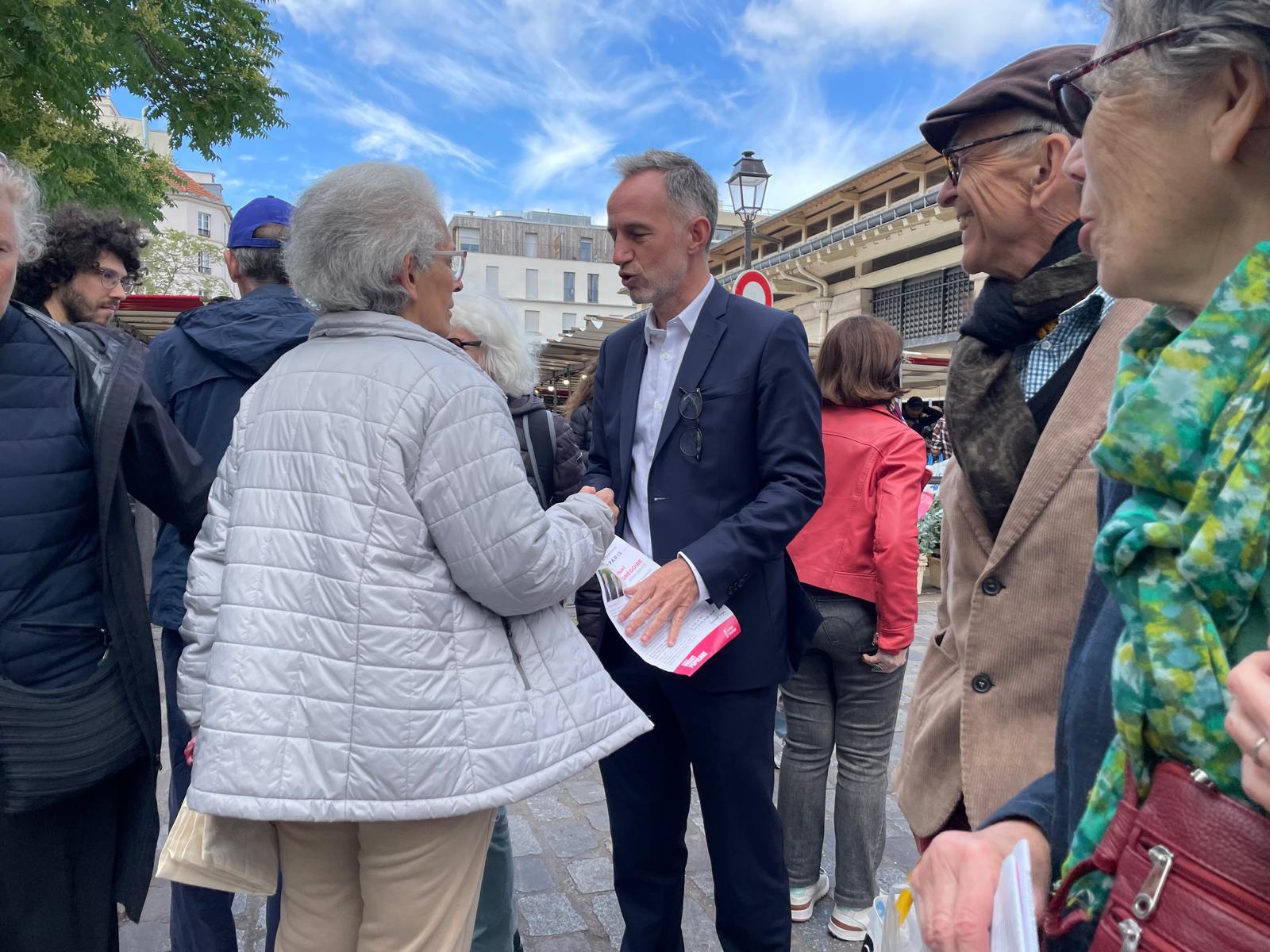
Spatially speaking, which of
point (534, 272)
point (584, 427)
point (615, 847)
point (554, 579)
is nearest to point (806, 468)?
point (554, 579)

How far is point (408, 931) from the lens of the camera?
1.92m

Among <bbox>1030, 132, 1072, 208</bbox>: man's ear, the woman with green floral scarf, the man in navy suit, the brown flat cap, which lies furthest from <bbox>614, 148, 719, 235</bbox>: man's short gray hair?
the woman with green floral scarf

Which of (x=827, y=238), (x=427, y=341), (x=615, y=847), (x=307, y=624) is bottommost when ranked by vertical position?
(x=615, y=847)

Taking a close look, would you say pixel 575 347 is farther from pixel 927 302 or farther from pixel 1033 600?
pixel 927 302

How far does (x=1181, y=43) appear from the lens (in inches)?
33.1

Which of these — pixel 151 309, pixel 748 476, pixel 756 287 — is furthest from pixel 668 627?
pixel 151 309

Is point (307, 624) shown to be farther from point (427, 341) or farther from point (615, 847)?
point (615, 847)

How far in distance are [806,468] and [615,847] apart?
4.35 feet

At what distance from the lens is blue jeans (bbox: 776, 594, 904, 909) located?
3.35 meters

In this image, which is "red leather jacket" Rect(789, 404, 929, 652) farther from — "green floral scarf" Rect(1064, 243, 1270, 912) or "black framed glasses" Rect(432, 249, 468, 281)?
"green floral scarf" Rect(1064, 243, 1270, 912)

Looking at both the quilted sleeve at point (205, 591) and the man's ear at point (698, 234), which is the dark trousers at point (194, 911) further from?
the man's ear at point (698, 234)

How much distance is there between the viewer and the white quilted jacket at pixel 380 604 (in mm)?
1753

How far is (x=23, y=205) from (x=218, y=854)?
155cm

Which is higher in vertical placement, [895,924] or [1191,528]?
[1191,528]
